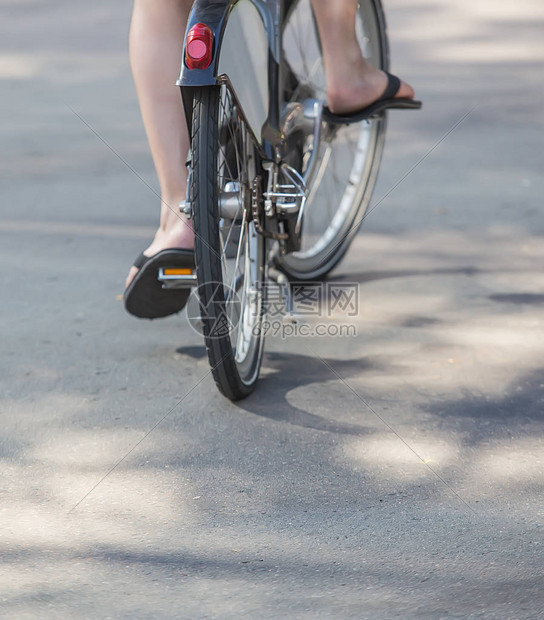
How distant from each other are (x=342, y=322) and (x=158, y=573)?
49.1 inches

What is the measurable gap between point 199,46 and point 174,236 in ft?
1.76

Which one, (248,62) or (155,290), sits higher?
(248,62)

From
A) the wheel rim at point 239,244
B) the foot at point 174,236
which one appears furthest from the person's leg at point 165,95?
the wheel rim at point 239,244

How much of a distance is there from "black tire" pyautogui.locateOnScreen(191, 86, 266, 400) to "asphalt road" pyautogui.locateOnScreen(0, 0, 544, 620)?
12 cm

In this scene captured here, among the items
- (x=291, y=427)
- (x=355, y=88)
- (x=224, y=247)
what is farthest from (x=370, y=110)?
(x=291, y=427)

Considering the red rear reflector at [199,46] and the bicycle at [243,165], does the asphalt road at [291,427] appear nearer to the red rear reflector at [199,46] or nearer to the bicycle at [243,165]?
the bicycle at [243,165]

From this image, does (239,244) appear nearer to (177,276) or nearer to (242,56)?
(177,276)

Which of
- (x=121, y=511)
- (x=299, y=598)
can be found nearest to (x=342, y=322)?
(x=121, y=511)

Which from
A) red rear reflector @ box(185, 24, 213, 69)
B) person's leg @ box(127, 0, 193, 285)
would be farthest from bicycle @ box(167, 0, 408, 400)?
person's leg @ box(127, 0, 193, 285)

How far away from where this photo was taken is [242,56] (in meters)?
2.16

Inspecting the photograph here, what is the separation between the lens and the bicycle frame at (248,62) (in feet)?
6.59

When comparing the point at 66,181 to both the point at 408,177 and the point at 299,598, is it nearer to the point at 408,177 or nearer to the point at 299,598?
the point at 408,177

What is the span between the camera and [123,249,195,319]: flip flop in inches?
92.0

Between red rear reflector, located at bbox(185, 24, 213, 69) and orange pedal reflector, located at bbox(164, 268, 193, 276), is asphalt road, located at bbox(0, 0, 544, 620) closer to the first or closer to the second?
orange pedal reflector, located at bbox(164, 268, 193, 276)
